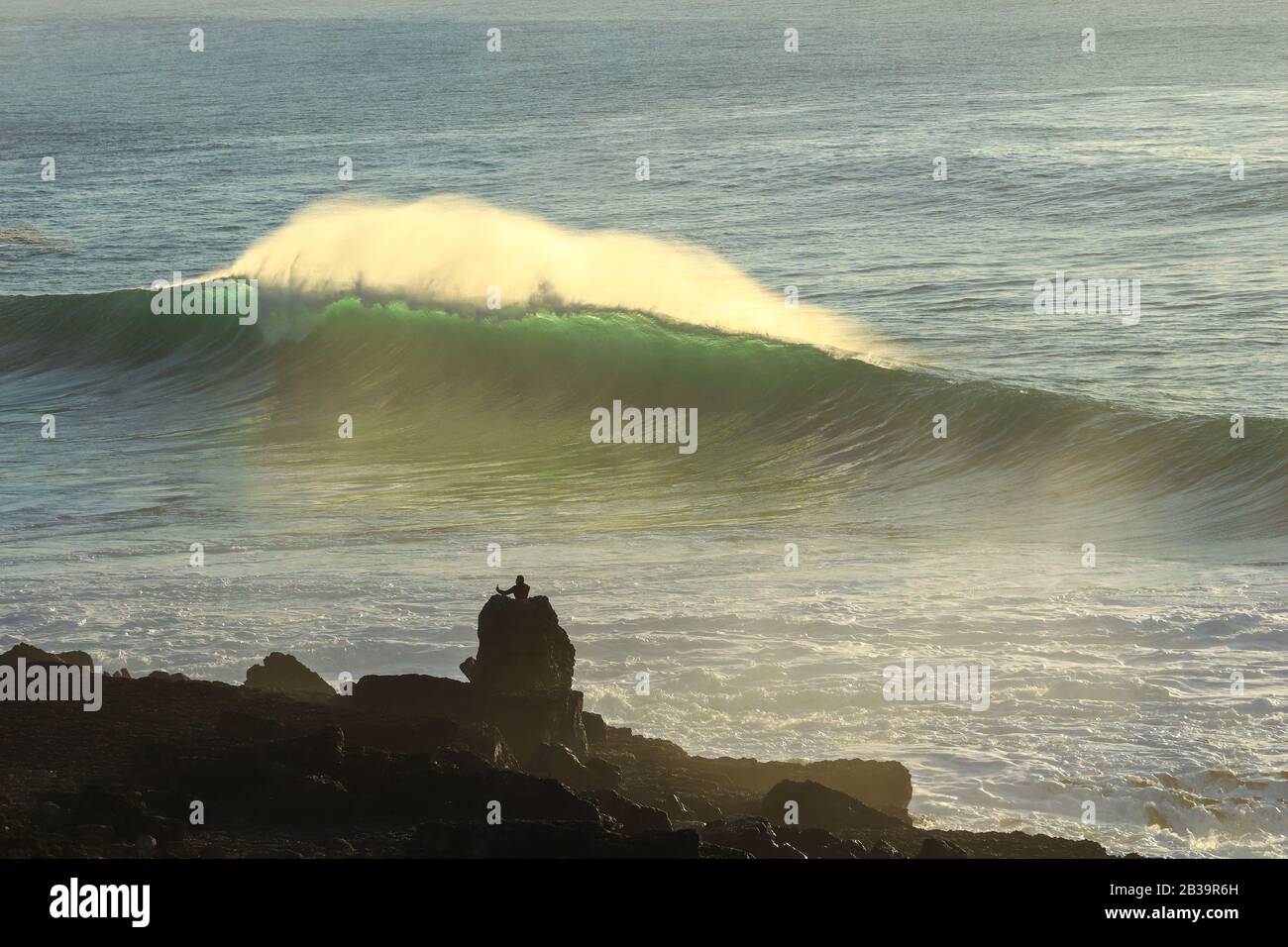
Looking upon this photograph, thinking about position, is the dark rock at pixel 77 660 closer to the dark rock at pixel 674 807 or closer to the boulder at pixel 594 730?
the boulder at pixel 594 730

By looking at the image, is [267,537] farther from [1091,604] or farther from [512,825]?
[512,825]

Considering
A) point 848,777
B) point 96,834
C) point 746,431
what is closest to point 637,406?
point 746,431

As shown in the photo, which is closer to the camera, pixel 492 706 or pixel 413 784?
pixel 413 784

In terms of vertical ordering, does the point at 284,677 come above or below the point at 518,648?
below

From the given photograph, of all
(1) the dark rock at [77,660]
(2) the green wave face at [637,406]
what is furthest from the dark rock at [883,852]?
(2) the green wave face at [637,406]

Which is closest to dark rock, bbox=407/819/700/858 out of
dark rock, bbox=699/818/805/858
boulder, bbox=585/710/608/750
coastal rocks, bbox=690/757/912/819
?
dark rock, bbox=699/818/805/858

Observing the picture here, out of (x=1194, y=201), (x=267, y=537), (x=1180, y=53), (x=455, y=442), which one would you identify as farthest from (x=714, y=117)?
(x=267, y=537)

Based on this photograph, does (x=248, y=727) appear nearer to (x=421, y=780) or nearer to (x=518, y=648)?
(x=421, y=780)
